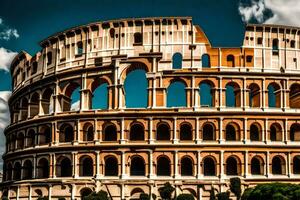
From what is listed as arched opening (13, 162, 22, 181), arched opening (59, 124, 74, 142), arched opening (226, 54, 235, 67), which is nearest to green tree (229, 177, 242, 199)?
arched opening (226, 54, 235, 67)

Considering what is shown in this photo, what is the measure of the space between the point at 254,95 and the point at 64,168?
55.5 feet

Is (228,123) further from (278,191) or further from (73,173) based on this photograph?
(73,173)

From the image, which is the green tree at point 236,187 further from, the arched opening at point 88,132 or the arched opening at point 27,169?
the arched opening at point 27,169

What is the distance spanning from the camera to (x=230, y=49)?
39.7 m

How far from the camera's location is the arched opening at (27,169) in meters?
42.8

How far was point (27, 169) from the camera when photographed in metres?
43.2

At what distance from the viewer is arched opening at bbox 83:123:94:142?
39.7 m

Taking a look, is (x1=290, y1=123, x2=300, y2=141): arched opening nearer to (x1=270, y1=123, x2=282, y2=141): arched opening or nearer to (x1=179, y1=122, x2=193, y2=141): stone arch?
(x1=270, y1=123, x2=282, y2=141): arched opening

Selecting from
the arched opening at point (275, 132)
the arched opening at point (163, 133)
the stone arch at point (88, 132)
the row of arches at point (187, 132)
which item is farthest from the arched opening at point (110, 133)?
the arched opening at point (275, 132)

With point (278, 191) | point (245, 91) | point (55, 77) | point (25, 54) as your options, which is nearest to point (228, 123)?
point (245, 91)

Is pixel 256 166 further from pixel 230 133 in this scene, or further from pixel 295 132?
pixel 295 132

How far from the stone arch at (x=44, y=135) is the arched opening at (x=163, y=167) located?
10.1 m

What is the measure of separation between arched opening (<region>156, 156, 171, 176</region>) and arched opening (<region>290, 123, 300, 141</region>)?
34.0ft

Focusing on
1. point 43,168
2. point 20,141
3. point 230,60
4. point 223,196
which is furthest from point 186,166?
point 20,141
